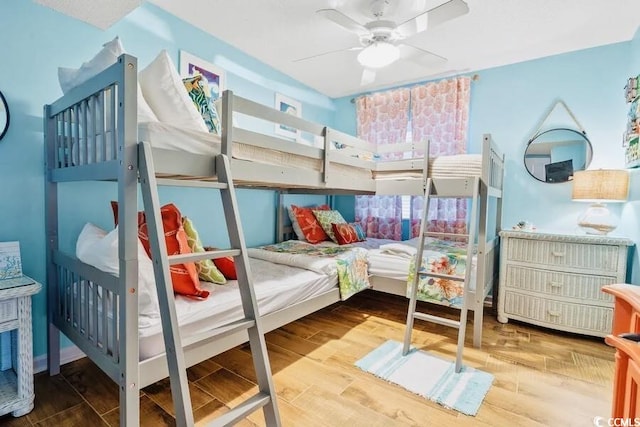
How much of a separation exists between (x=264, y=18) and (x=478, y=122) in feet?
7.91

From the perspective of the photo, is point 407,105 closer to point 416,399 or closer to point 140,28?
point 140,28

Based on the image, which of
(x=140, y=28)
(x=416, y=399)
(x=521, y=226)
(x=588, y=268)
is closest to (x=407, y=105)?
(x=521, y=226)

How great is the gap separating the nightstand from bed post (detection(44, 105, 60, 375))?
0.29 meters

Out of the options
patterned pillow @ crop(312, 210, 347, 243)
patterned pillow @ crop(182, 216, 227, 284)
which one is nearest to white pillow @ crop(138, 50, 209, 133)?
patterned pillow @ crop(182, 216, 227, 284)

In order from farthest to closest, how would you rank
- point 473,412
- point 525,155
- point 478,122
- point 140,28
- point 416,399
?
point 478,122
point 525,155
point 140,28
point 416,399
point 473,412

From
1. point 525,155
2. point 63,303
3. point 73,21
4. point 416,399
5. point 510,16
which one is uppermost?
point 510,16

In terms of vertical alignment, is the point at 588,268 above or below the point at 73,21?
below

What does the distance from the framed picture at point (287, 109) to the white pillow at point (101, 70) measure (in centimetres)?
206

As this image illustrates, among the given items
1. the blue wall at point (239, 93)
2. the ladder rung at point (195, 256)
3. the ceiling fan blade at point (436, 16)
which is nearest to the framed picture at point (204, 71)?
the blue wall at point (239, 93)

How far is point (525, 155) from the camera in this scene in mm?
3174

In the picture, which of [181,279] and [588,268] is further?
[588,268]

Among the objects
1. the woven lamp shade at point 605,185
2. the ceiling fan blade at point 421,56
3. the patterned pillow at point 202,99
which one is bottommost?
the woven lamp shade at point 605,185

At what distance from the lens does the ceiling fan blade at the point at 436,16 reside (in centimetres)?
176

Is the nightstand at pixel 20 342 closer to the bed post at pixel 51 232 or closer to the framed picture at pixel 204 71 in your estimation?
the bed post at pixel 51 232
